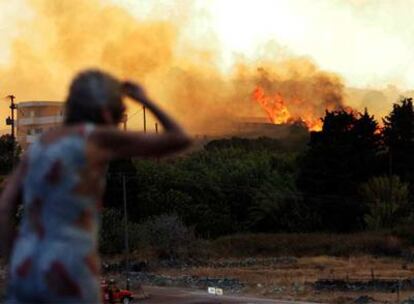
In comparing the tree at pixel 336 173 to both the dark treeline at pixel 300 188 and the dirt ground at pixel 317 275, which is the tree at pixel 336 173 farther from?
the dirt ground at pixel 317 275

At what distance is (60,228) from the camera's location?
287cm

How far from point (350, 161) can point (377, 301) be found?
40707 millimetres

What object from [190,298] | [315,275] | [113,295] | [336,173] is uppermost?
[336,173]

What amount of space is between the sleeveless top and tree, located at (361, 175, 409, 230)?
72262 millimetres

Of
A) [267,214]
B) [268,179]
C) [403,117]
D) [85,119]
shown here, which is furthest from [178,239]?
[85,119]

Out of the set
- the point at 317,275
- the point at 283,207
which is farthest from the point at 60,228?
the point at 283,207

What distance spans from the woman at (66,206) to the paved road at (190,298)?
35903 millimetres

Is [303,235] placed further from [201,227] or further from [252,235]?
[201,227]

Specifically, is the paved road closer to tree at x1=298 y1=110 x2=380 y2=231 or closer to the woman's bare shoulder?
tree at x1=298 y1=110 x2=380 y2=231

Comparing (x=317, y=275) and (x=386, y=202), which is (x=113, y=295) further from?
(x=386, y=202)

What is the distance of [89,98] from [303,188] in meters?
76.3

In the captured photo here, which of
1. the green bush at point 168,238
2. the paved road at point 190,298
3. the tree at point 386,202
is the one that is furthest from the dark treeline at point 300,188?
the paved road at point 190,298

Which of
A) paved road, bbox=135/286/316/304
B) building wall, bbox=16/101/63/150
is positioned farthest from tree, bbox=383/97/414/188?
building wall, bbox=16/101/63/150

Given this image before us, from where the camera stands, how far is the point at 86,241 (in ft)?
9.48
